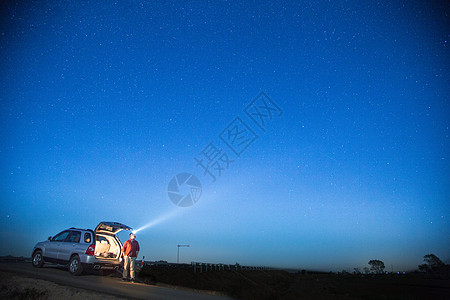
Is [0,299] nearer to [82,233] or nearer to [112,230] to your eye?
[82,233]

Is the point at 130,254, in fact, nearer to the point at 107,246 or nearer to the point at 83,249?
the point at 107,246

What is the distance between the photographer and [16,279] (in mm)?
9672

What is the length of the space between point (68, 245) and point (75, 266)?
100 cm

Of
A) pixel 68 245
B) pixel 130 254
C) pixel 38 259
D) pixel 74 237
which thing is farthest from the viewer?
pixel 38 259

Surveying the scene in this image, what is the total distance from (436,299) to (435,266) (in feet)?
533

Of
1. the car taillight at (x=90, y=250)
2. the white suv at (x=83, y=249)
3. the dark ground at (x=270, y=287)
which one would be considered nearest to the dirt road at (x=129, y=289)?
the white suv at (x=83, y=249)

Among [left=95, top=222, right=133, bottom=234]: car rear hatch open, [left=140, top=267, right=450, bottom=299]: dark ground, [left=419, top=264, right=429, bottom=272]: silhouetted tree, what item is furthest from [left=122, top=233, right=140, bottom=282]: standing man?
[left=419, top=264, right=429, bottom=272]: silhouetted tree

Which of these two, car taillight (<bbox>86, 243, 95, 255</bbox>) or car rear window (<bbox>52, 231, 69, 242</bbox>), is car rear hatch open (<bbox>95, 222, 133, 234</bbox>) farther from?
car rear window (<bbox>52, 231, 69, 242</bbox>)

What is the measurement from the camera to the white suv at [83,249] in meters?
11.5

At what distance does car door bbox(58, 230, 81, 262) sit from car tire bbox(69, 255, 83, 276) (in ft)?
0.96

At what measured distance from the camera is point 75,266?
38.1 ft

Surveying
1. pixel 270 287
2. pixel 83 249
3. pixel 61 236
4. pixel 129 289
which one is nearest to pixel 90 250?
pixel 83 249

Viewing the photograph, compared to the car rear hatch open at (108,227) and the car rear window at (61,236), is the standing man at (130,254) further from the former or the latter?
the car rear window at (61,236)

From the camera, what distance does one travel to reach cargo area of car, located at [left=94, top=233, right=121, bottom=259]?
11.9m
